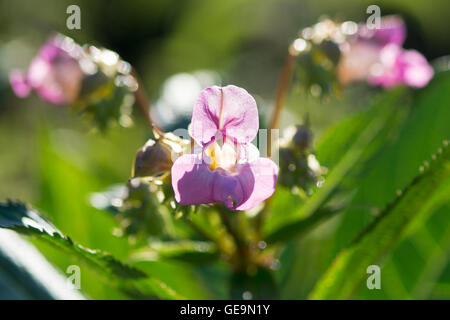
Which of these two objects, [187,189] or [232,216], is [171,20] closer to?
[232,216]

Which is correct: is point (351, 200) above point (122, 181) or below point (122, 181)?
below

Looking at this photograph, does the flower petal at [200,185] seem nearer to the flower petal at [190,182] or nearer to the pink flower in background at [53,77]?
the flower petal at [190,182]

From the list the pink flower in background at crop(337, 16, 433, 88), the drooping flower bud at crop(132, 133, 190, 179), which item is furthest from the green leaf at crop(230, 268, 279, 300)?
the pink flower in background at crop(337, 16, 433, 88)

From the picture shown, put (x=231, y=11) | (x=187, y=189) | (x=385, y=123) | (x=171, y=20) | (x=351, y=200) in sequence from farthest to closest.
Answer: (x=171, y=20) < (x=231, y=11) < (x=351, y=200) < (x=385, y=123) < (x=187, y=189)

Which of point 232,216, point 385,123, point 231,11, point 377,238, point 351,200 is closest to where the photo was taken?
point 377,238

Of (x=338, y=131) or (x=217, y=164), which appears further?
(x=338, y=131)

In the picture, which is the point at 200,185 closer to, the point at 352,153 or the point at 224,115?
the point at 224,115

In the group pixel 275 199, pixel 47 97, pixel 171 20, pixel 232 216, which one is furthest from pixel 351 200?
pixel 171 20
